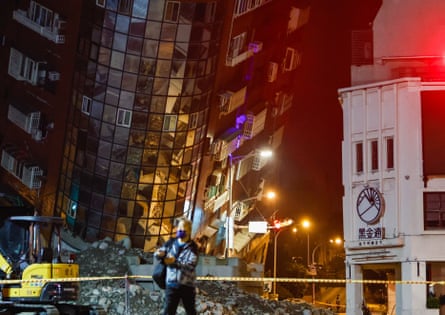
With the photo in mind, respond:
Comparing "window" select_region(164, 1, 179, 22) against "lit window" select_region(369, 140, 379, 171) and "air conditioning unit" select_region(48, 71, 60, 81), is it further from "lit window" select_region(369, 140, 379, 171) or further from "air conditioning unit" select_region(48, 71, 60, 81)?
"lit window" select_region(369, 140, 379, 171)

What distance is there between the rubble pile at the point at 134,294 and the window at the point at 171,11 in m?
11.5

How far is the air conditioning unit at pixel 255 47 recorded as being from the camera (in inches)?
1812

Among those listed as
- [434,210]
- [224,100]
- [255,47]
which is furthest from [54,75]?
[434,210]

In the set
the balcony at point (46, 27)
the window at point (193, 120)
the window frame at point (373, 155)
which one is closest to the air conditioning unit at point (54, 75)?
the balcony at point (46, 27)

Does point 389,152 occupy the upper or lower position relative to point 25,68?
lower

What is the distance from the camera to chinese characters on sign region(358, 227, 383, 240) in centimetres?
3953

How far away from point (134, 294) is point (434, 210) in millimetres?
17542

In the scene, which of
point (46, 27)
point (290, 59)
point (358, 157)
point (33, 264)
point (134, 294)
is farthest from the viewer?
point (290, 59)

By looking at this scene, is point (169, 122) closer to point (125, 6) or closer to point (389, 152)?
point (125, 6)

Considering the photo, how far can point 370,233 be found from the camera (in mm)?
39938

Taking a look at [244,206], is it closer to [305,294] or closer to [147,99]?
[305,294]

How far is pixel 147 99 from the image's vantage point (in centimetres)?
3775

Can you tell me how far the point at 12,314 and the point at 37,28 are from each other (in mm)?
22896

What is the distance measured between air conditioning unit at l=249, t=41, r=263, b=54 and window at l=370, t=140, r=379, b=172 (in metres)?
9.86
